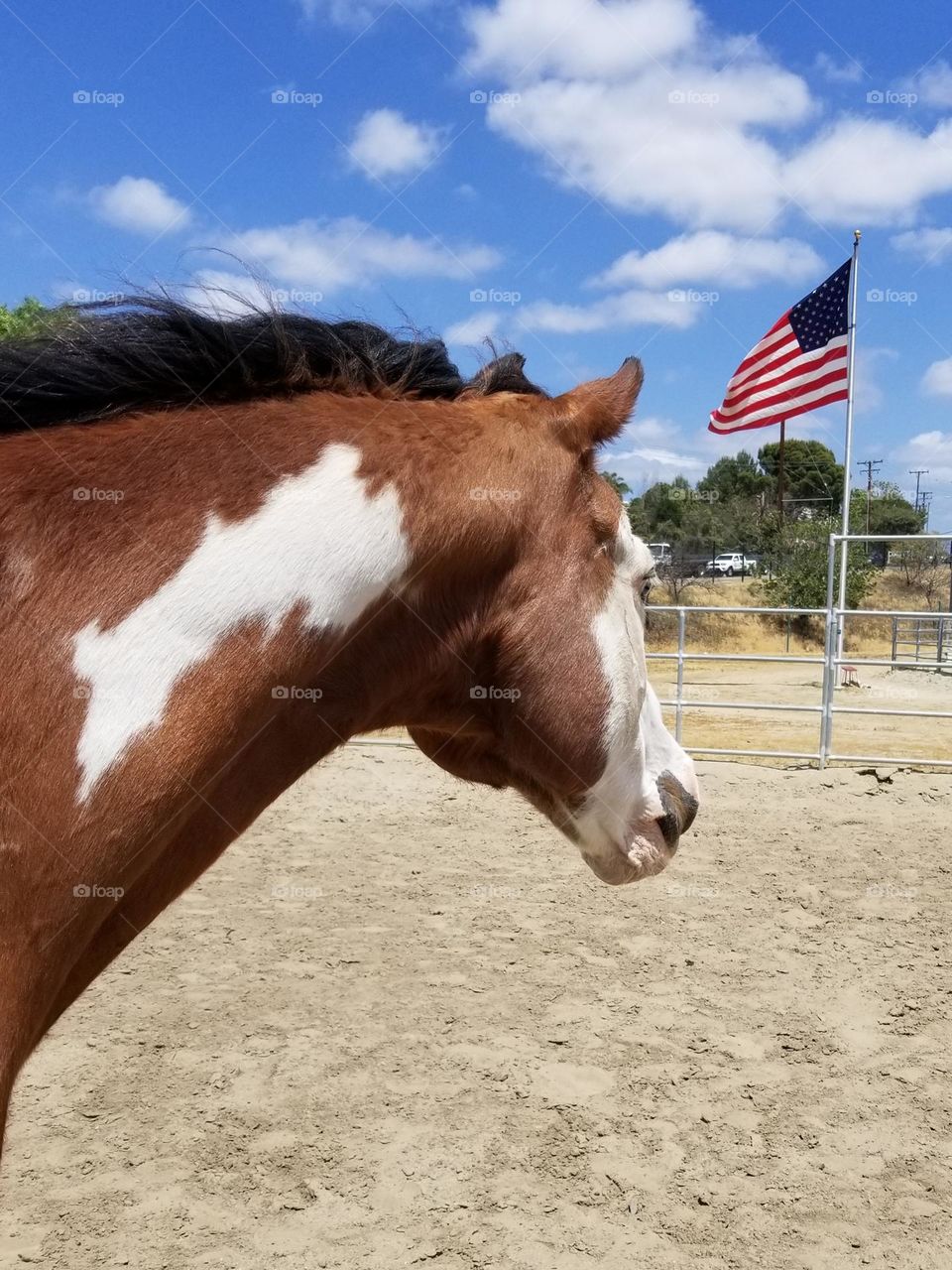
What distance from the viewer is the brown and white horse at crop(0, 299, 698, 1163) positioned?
1175 mm

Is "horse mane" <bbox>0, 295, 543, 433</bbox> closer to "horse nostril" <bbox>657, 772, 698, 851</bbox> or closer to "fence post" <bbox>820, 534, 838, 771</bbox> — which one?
"horse nostril" <bbox>657, 772, 698, 851</bbox>

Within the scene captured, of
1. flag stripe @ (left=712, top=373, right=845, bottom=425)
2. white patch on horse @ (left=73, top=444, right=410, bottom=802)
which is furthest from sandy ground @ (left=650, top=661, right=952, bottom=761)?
white patch on horse @ (left=73, top=444, right=410, bottom=802)

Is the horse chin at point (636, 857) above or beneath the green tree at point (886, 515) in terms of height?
beneath

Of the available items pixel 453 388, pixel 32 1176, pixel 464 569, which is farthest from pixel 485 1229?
pixel 453 388

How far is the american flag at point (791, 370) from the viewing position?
34.4ft

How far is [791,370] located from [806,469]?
177 feet

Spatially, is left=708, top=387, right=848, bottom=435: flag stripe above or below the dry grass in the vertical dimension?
above

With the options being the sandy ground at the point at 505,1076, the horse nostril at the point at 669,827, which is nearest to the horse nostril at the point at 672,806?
the horse nostril at the point at 669,827

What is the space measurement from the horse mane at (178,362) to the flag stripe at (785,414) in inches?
370

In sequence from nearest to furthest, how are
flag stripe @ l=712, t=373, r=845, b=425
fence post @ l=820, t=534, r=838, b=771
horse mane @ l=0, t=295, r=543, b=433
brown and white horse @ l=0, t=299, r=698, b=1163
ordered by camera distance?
brown and white horse @ l=0, t=299, r=698, b=1163
horse mane @ l=0, t=295, r=543, b=433
fence post @ l=820, t=534, r=838, b=771
flag stripe @ l=712, t=373, r=845, b=425

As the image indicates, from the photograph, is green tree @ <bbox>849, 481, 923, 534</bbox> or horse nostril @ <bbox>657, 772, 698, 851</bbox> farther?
green tree @ <bbox>849, 481, 923, 534</bbox>

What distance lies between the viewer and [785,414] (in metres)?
10.5

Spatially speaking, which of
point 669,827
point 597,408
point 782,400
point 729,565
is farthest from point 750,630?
point 597,408

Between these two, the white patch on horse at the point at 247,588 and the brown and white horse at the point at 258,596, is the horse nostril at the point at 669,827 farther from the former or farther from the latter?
the white patch on horse at the point at 247,588
